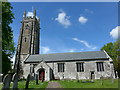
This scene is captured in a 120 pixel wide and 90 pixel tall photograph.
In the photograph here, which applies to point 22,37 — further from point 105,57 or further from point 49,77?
point 105,57

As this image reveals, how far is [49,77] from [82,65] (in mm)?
8402

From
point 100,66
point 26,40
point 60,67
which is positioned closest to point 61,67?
point 60,67

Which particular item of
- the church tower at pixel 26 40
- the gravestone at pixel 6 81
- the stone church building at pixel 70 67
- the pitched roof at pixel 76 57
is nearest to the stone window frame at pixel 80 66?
the stone church building at pixel 70 67

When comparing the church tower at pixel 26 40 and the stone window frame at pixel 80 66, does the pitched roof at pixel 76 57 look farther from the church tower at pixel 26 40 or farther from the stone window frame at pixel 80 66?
the church tower at pixel 26 40

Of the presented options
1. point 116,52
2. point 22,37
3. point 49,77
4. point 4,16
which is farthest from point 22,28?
point 116,52

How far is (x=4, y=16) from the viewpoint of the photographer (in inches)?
607

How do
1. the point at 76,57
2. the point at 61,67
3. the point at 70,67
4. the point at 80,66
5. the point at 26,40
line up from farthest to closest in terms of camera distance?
the point at 26,40
the point at 76,57
the point at 61,67
the point at 70,67
the point at 80,66

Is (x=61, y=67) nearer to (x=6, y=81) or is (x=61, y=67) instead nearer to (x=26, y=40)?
(x=26, y=40)

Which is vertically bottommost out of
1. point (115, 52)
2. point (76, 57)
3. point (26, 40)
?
point (76, 57)

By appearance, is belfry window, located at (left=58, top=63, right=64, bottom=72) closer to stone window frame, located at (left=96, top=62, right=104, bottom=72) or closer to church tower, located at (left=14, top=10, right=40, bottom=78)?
stone window frame, located at (left=96, top=62, right=104, bottom=72)

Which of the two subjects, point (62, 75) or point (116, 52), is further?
point (116, 52)

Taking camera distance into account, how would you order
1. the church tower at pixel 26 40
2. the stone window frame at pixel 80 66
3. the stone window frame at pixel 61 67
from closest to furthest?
the stone window frame at pixel 80 66, the stone window frame at pixel 61 67, the church tower at pixel 26 40

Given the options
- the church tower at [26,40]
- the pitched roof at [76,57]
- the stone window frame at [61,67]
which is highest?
the church tower at [26,40]

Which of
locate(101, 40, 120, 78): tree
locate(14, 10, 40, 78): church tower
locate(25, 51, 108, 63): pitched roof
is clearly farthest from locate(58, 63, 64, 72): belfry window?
locate(101, 40, 120, 78): tree
